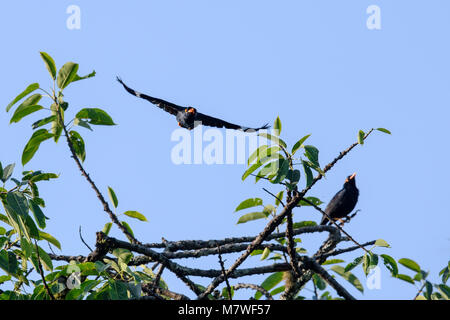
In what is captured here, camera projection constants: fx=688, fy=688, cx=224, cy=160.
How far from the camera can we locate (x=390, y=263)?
14.6ft

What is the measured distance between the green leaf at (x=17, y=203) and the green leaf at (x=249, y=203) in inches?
65.3

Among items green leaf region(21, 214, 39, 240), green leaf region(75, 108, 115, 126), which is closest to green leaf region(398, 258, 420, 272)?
green leaf region(75, 108, 115, 126)

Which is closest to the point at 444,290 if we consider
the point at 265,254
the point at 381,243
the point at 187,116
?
the point at 381,243

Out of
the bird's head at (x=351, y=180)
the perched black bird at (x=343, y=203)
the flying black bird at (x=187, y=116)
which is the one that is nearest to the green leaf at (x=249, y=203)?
the flying black bird at (x=187, y=116)

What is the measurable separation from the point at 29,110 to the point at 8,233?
2.62 ft

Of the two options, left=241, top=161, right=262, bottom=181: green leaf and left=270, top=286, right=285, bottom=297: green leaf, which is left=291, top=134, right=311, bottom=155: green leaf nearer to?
left=241, top=161, right=262, bottom=181: green leaf

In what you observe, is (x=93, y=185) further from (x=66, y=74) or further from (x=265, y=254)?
(x=265, y=254)

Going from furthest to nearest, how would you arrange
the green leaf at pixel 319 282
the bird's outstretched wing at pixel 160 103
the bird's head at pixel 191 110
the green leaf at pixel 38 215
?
1. the bird's outstretched wing at pixel 160 103
2. the bird's head at pixel 191 110
3. the green leaf at pixel 319 282
4. the green leaf at pixel 38 215

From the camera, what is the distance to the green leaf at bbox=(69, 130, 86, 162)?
4465 mm

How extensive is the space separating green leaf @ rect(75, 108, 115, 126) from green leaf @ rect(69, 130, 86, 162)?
0.15 metres

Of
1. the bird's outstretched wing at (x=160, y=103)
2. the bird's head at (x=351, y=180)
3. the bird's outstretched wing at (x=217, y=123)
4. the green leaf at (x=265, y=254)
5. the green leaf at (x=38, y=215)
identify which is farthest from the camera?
the bird's head at (x=351, y=180)

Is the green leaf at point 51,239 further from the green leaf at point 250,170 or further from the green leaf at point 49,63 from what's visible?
the green leaf at point 250,170

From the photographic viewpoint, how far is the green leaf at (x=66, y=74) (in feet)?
14.0
